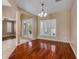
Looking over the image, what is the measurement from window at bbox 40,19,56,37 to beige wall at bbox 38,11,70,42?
0.43 meters

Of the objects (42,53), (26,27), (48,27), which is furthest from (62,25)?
(26,27)

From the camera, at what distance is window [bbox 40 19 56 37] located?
692cm

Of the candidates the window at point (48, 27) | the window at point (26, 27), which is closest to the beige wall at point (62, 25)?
the window at point (48, 27)

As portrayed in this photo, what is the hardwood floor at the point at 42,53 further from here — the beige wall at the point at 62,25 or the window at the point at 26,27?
the window at the point at 26,27

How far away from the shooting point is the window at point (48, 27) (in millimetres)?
6922

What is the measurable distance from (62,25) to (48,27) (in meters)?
1.49

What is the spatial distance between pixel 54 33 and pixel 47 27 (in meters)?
1.00

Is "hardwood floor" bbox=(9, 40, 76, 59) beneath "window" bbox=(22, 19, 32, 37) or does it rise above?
beneath

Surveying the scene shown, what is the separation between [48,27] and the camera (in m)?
7.27

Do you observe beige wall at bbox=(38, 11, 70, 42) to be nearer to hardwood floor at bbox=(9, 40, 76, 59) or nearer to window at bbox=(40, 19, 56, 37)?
window at bbox=(40, 19, 56, 37)

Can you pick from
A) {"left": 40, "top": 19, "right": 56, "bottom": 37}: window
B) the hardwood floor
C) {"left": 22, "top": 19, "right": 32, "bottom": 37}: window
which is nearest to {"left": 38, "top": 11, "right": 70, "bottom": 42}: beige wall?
{"left": 40, "top": 19, "right": 56, "bottom": 37}: window

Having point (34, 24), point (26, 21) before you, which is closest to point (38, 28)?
point (34, 24)

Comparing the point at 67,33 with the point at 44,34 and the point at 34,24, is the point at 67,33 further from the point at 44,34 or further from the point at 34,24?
the point at 34,24

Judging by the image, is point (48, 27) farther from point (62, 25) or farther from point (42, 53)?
point (42, 53)
